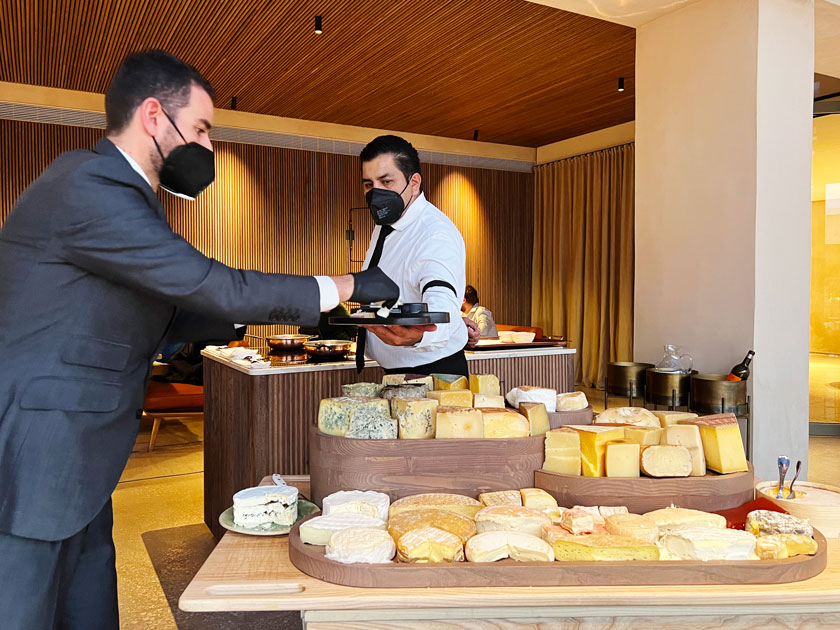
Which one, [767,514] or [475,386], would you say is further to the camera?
[475,386]


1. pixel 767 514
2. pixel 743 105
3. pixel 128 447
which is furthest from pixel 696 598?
pixel 743 105

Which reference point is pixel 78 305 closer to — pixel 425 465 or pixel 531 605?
pixel 425 465

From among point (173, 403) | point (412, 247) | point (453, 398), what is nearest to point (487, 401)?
point (453, 398)

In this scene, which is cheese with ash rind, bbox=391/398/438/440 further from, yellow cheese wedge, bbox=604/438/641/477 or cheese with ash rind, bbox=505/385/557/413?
yellow cheese wedge, bbox=604/438/641/477

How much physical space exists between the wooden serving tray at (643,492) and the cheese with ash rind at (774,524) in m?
0.10

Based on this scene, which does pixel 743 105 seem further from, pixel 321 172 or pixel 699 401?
pixel 321 172

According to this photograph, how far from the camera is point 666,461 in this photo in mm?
1472

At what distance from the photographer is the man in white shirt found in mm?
2217

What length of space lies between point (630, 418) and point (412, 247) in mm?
995

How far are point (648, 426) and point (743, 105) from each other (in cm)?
253

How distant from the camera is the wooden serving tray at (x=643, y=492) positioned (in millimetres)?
1442

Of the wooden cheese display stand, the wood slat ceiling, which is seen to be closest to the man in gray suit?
the wooden cheese display stand

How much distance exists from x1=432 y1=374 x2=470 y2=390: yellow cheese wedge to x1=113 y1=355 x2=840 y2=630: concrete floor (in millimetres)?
1240

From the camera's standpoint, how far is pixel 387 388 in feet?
5.84
